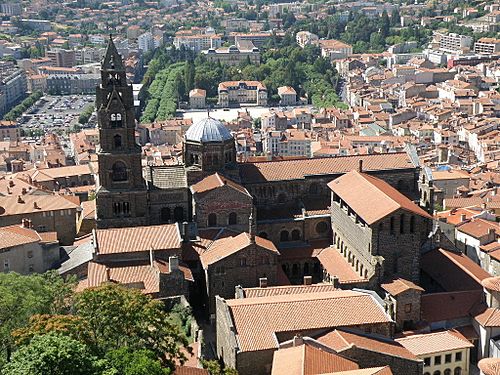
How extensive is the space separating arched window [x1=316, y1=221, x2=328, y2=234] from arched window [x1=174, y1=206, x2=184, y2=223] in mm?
11571

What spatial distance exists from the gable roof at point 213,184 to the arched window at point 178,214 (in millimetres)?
2395

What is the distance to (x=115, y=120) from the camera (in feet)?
190

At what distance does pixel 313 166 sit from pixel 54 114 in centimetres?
13152

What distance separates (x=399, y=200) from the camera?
53719 millimetres

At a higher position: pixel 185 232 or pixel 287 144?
pixel 185 232

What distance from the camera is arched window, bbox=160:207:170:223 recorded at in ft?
195

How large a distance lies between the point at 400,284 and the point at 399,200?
262 inches

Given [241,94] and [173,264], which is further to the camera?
[241,94]

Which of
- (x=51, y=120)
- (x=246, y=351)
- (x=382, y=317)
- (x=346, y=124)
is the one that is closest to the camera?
(x=246, y=351)

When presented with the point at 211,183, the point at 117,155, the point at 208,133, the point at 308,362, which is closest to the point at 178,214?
the point at 211,183

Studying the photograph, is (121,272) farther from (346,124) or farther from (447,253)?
(346,124)

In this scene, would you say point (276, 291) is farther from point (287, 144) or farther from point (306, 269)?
point (287, 144)

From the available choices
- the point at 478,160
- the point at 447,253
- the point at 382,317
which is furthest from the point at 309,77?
the point at 382,317

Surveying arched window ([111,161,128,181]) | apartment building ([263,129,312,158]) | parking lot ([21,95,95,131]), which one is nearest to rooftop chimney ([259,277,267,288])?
arched window ([111,161,128,181])
